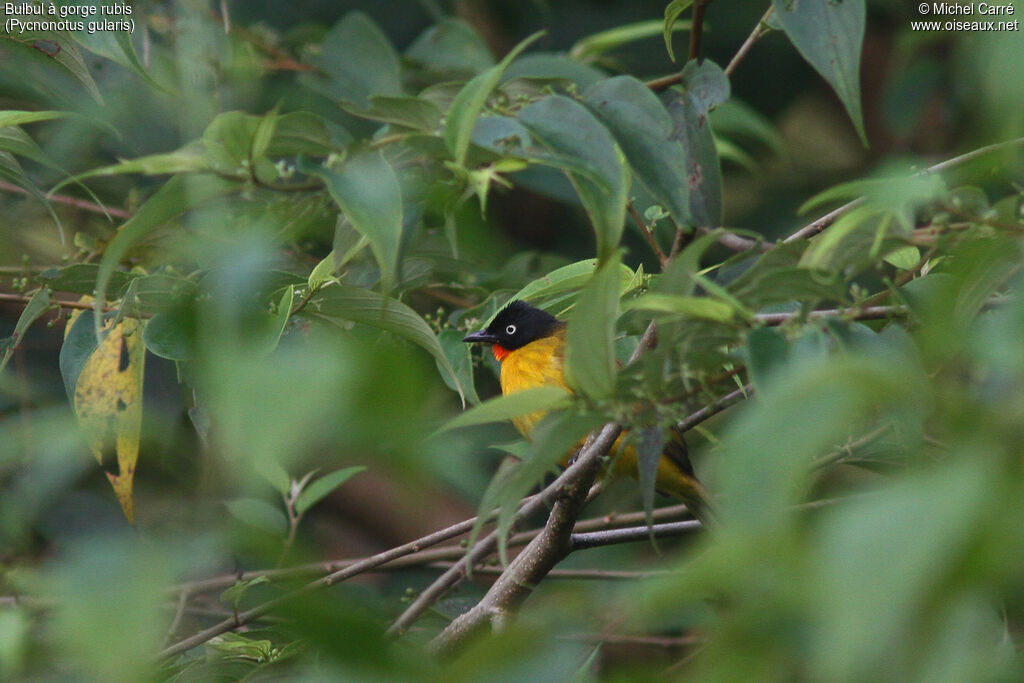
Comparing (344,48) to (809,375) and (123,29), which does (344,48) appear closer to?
(123,29)

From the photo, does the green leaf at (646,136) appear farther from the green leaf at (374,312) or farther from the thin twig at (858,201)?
the green leaf at (374,312)

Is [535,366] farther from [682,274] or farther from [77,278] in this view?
[682,274]

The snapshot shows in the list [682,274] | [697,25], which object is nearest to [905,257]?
[697,25]

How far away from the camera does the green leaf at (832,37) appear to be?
155 centimetres

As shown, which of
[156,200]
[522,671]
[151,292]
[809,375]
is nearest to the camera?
[809,375]

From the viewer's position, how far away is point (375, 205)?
4.79 ft

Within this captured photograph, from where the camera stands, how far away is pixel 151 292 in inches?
79.6

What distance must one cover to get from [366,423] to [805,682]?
52cm

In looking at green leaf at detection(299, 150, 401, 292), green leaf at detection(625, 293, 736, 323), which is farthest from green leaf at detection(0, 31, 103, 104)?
green leaf at detection(625, 293, 736, 323)

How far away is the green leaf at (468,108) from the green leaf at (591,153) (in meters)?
0.07

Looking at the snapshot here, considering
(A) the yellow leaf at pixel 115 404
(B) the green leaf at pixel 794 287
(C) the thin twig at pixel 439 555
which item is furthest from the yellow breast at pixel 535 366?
(B) the green leaf at pixel 794 287

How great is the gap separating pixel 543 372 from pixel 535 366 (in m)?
0.05

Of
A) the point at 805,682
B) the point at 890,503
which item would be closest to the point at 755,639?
the point at 805,682

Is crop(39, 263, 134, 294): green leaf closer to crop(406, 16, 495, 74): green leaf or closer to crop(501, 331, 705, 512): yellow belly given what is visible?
crop(501, 331, 705, 512): yellow belly
